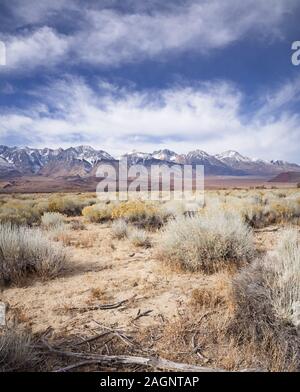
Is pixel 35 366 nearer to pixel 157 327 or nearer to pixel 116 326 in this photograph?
pixel 116 326

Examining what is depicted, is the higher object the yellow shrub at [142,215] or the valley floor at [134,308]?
the yellow shrub at [142,215]

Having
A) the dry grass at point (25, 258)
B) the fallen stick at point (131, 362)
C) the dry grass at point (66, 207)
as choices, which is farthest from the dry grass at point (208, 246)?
the dry grass at point (66, 207)

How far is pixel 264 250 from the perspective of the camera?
6.52 m

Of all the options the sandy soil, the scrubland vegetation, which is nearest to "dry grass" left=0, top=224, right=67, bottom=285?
the scrubland vegetation

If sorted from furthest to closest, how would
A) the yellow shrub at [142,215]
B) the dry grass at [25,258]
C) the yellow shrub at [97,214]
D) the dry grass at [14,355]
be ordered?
the yellow shrub at [97,214]
the yellow shrub at [142,215]
the dry grass at [25,258]
the dry grass at [14,355]

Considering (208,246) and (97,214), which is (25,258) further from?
(97,214)

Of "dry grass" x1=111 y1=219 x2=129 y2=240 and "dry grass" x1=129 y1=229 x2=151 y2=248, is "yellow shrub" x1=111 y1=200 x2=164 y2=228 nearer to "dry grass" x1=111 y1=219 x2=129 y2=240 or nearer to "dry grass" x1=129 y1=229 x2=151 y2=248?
"dry grass" x1=111 y1=219 x2=129 y2=240

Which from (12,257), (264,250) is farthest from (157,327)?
(264,250)

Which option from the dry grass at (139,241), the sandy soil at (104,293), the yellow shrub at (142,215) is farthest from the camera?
the yellow shrub at (142,215)

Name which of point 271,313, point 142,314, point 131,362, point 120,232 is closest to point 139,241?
point 120,232

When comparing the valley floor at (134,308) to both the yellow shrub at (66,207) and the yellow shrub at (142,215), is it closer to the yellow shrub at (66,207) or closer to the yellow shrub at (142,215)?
the yellow shrub at (142,215)

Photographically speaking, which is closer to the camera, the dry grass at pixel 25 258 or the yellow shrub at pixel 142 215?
the dry grass at pixel 25 258

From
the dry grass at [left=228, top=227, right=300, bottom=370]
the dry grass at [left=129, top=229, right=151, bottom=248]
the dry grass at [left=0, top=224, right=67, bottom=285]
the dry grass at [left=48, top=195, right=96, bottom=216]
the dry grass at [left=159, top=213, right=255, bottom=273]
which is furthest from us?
the dry grass at [left=48, top=195, right=96, bottom=216]

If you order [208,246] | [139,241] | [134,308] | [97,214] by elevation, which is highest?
[208,246]
